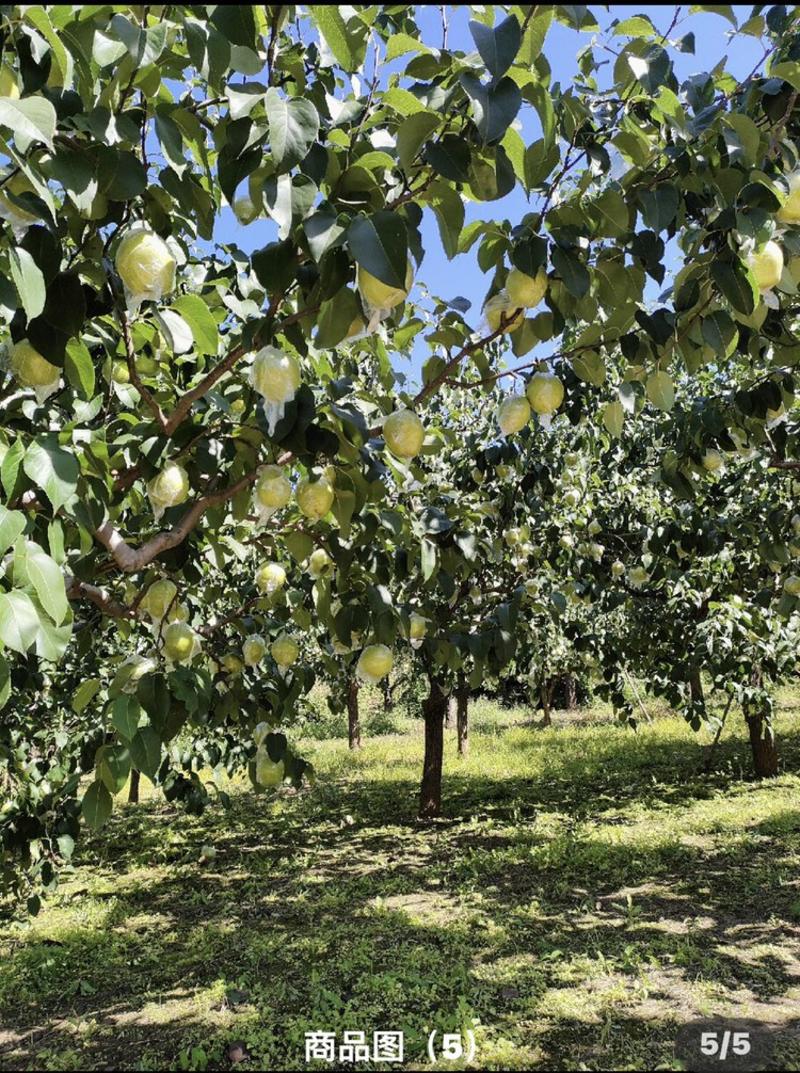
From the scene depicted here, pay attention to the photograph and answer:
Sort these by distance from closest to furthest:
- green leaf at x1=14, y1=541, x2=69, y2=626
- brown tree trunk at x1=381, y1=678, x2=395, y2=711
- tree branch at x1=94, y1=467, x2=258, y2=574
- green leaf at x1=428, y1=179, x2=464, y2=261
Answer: green leaf at x1=14, y1=541, x2=69, y2=626 < green leaf at x1=428, y1=179, x2=464, y2=261 < tree branch at x1=94, y1=467, x2=258, y2=574 < brown tree trunk at x1=381, y1=678, x2=395, y2=711

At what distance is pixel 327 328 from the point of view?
1.15 meters

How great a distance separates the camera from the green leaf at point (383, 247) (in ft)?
2.72

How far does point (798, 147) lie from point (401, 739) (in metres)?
16.0

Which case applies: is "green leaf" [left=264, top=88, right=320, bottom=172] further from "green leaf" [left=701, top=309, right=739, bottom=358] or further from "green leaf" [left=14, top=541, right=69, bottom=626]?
"green leaf" [left=701, top=309, right=739, bottom=358]

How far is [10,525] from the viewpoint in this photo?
2.99 feet

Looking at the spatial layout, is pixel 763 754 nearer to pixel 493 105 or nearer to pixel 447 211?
pixel 447 211

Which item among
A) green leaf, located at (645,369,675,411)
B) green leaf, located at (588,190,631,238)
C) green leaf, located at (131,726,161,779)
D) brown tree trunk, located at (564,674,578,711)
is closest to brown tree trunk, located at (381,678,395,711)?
brown tree trunk, located at (564,674,578,711)

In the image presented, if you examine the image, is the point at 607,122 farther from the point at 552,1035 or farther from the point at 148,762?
the point at 552,1035

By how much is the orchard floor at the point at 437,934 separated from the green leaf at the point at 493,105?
3188 mm

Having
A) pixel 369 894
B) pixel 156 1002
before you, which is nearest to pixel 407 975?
pixel 156 1002

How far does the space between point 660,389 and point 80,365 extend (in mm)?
1144

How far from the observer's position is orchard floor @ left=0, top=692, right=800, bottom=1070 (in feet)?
10.6

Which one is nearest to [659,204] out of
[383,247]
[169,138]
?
[383,247]

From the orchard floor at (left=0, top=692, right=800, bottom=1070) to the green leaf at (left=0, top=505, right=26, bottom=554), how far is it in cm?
288
